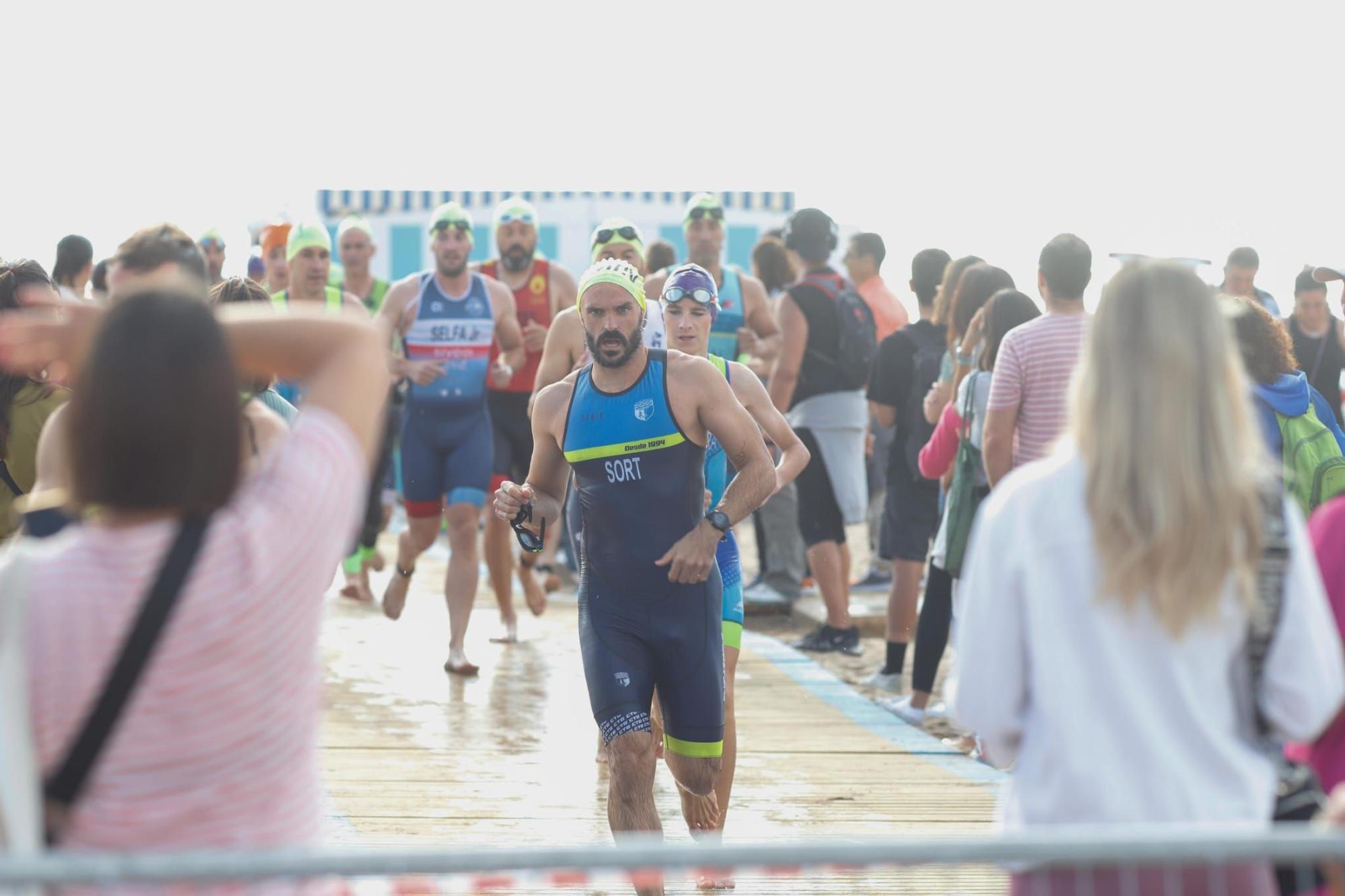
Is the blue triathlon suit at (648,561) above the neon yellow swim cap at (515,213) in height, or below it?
below

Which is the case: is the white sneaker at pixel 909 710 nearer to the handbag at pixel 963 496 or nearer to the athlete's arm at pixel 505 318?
the handbag at pixel 963 496

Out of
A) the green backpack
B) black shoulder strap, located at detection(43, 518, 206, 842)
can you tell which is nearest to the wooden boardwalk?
the green backpack

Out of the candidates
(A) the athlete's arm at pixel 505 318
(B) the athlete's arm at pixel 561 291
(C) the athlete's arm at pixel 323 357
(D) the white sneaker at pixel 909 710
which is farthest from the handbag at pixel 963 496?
(C) the athlete's arm at pixel 323 357

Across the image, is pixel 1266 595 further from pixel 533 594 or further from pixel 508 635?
pixel 533 594

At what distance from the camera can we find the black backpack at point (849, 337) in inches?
383

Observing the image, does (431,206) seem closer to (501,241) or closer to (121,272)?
(501,241)

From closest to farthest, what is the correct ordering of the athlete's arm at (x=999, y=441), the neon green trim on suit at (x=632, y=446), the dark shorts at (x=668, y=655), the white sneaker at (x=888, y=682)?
the dark shorts at (x=668, y=655)
the neon green trim on suit at (x=632, y=446)
the athlete's arm at (x=999, y=441)
the white sneaker at (x=888, y=682)

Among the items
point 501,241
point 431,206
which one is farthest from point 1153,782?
point 431,206

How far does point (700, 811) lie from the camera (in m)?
5.38

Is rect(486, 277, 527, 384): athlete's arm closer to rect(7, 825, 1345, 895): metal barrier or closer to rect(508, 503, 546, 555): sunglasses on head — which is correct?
rect(508, 503, 546, 555): sunglasses on head

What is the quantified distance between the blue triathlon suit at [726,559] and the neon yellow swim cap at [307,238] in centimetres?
344

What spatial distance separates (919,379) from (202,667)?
6.69 meters

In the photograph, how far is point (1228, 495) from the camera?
2.42 metres

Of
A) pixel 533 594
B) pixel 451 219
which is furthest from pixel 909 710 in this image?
pixel 451 219
